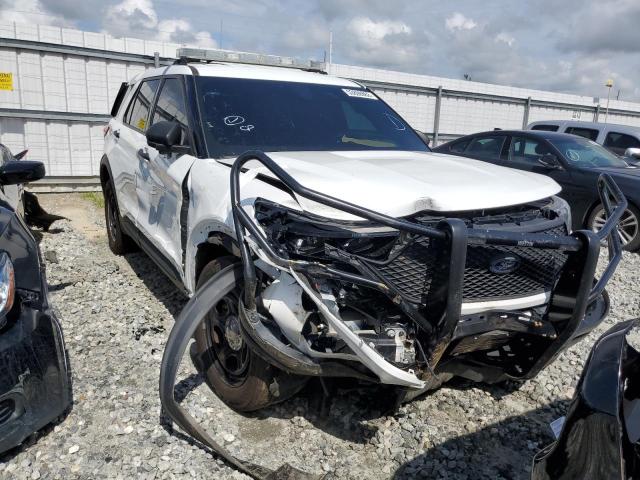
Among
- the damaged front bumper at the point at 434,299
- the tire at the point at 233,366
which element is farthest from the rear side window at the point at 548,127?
the tire at the point at 233,366

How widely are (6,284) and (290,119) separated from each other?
201cm

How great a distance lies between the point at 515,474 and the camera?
8.65ft

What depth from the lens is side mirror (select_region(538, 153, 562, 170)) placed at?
755 cm

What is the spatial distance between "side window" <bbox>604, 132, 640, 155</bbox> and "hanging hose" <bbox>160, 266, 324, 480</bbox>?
9.46 meters

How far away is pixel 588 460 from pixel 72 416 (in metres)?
2.50

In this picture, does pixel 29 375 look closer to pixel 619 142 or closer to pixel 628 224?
pixel 628 224

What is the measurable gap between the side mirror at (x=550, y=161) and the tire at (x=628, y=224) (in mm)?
824

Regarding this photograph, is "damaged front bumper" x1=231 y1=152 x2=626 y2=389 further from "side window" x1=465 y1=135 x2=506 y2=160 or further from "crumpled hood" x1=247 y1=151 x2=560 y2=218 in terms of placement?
"side window" x1=465 y1=135 x2=506 y2=160

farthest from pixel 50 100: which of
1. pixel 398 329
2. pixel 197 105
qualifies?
pixel 398 329

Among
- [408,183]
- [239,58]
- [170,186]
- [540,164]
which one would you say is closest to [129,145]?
[239,58]

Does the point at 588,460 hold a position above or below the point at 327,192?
below

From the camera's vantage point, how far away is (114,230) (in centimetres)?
564

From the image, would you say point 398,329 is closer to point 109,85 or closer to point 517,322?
point 517,322

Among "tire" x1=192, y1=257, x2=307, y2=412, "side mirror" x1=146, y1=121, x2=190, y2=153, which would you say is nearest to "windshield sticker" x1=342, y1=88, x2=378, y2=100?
"side mirror" x1=146, y1=121, x2=190, y2=153
